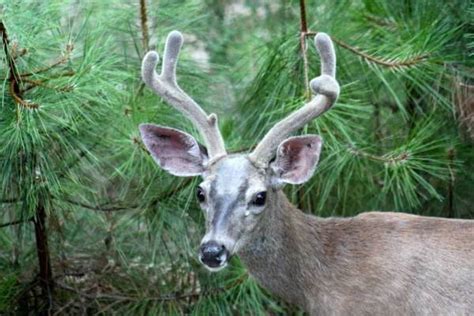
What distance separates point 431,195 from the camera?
4711 millimetres

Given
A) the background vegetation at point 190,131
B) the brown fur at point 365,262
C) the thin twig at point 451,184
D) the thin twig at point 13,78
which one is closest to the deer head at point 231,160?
the brown fur at point 365,262

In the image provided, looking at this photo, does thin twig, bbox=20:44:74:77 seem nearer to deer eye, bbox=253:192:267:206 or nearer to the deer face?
the deer face

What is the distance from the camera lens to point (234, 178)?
12.0 ft

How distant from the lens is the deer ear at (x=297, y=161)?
12.4 ft

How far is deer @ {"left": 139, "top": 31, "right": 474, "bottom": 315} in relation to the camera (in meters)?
3.70

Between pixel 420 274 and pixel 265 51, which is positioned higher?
pixel 265 51

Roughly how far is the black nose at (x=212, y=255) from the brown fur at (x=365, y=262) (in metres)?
0.26

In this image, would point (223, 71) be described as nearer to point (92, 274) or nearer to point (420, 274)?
point (92, 274)

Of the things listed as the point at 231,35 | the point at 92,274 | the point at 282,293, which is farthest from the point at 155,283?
the point at 231,35

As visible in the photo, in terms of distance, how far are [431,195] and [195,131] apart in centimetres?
101

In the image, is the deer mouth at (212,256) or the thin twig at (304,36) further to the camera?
the thin twig at (304,36)

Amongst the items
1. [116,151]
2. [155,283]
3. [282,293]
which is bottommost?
[155,283]

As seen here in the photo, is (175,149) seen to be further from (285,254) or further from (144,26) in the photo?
(144,26)

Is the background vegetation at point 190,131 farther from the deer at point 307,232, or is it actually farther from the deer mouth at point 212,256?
the deer mouth at point 212,256
